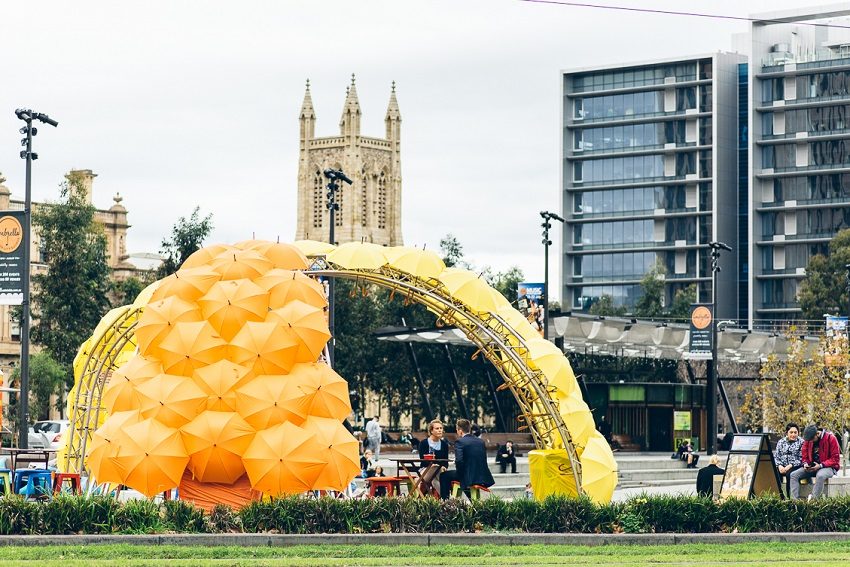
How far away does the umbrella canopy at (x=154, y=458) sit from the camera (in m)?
24.0

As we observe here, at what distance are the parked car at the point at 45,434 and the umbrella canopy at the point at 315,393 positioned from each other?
30337mm

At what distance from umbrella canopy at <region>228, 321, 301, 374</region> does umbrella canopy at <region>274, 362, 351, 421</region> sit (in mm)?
283

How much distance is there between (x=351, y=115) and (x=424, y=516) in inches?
5370

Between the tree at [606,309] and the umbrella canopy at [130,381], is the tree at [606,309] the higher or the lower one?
the higher one

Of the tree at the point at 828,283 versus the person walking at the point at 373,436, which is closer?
the person walking at the point at 373,436

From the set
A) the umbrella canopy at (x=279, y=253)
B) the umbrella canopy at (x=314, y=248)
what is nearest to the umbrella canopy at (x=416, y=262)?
the umbrella canopy at (x=314, y=248)

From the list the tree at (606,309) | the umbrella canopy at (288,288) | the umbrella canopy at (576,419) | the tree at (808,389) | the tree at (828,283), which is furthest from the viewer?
the tree at (606,309)

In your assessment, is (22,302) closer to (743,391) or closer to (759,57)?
(743,391)

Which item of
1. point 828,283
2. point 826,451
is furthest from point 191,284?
point 828,283

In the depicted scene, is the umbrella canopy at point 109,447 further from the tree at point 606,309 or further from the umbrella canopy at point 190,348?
the tree at point 606,309

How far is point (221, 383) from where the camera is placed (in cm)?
2405

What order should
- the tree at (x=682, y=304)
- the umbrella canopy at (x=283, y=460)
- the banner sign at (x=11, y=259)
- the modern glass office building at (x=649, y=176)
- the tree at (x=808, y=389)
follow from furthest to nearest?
the modern glass office building at (x=649, y=176) → the tree at (x=682, y=304) → the tree at (x=808, y=389) → the banner sign at (x=11, y=259) → the umbrella canopy at (x=283, y=460)

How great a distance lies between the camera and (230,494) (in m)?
24.3

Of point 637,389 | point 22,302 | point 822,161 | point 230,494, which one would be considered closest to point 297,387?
point 230,494
